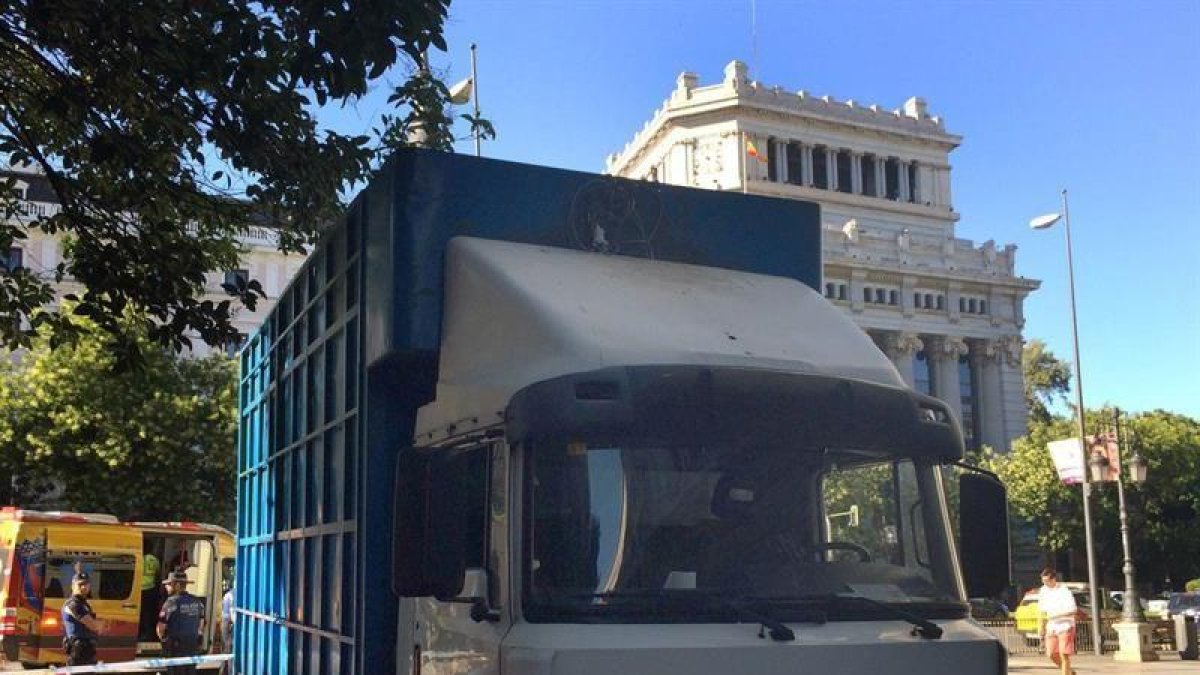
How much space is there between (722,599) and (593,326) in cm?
107

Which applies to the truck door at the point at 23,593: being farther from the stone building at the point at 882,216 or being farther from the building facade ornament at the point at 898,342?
the building facade ornament at the point at 898,342

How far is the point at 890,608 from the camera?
154 inches

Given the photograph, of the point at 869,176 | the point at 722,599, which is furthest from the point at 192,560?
the point at 869,176

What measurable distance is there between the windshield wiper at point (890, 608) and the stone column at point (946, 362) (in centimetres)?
6971

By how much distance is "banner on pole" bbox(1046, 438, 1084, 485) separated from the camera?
26.2 meters

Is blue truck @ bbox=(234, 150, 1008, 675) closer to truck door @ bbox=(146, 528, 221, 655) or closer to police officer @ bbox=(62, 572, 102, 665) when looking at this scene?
police officer @ bbox=(62, 572, 102, 665)

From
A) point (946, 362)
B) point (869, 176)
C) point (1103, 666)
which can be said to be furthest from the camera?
point (869, 176)

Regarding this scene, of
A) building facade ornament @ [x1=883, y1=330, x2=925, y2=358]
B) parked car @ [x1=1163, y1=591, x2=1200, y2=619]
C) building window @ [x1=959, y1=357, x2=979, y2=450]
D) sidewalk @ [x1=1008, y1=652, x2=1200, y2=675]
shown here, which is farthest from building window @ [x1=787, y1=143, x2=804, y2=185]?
sidewalk @ [x1=1008, y1=652, x2=1200, y2=675]

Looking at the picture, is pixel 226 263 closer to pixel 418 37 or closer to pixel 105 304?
pixel 105 304

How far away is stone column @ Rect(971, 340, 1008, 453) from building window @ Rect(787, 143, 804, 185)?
50.5 ft

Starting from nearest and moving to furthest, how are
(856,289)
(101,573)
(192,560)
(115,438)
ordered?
(101,573)
(192,560)
(115,438)
(856,289)

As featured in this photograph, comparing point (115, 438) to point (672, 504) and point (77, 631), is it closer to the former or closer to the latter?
point (77, 631)

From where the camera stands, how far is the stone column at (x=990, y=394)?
72750mm

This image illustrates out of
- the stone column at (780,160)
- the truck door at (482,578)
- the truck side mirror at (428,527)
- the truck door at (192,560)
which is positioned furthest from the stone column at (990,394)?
the truck side mirror at (428,527)
